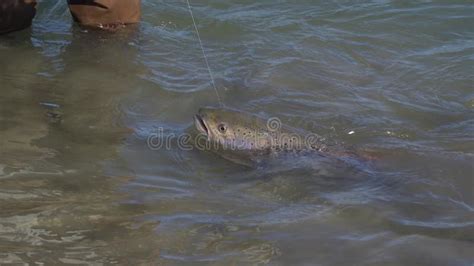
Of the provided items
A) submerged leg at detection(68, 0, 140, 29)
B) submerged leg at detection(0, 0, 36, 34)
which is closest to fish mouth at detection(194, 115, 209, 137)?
submerged leg at detection(68, 0, 140, 29)

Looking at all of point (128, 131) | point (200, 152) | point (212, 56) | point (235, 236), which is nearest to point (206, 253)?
point (235, 236)

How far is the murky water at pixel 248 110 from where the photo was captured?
3736 mm

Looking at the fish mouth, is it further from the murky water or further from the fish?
the murky water

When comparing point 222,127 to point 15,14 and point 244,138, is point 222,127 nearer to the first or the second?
point 244,138

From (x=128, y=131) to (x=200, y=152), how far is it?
23.3 inches

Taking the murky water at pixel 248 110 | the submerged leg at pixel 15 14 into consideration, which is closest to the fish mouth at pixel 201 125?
the murky water at pixel 248 110

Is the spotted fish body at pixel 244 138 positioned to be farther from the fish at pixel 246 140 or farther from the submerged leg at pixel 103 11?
the submerged leg at pixel 103 11

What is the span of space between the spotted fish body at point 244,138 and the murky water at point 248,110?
143 mm

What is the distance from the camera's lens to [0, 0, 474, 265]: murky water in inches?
147

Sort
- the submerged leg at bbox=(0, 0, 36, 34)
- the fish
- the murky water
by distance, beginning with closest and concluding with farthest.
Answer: the murky water < the fish < the submerged leg at bbox=(0, 0, 36, 34)

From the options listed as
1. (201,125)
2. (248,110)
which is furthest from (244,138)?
(248,110)

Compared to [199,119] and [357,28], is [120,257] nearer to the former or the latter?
[199,119]

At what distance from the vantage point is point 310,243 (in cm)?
377

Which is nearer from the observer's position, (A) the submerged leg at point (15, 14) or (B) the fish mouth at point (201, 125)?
(B) the fish mouth at point (201, 125)
